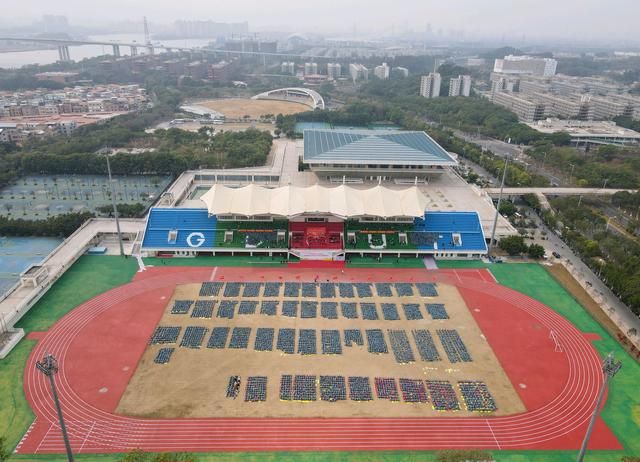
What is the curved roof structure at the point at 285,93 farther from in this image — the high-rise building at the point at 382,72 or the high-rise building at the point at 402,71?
the high-rise building at the point at 402,71

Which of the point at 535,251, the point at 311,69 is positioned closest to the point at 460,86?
the point at 311,69

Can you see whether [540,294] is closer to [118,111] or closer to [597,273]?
[597,273]

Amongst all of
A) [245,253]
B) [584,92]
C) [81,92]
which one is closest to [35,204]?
[245,253]

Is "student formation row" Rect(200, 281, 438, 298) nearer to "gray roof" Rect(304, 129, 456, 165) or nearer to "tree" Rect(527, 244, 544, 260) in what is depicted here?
"tree" Rect(527, 244, 544, 260)

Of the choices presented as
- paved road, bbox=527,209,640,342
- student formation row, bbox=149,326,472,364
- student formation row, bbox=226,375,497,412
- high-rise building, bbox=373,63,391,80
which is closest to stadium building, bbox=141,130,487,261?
paved road, bbox=527,209,640,342

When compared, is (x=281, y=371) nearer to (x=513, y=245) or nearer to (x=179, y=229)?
(x=179, y=229)

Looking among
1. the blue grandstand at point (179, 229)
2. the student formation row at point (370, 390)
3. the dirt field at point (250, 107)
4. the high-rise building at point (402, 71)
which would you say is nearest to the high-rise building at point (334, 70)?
the high-rise building at point (402, 71)
